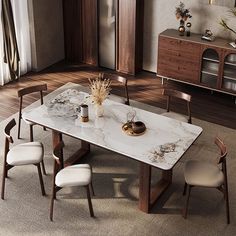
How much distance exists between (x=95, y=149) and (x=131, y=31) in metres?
2.54

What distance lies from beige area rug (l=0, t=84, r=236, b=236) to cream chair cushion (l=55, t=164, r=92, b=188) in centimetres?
42

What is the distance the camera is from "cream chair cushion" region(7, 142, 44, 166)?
17.7 feet

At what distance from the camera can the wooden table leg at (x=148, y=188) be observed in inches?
201

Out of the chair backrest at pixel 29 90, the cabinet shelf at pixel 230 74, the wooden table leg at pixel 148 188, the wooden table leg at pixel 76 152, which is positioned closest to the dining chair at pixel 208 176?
the wooden table leg at pixel 148 188

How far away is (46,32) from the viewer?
857 cm

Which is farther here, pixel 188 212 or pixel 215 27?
pixel 215 27

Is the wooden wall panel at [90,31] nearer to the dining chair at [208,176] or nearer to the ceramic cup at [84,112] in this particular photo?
the ceramic cup at [84,112]

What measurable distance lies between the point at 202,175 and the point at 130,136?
86cm

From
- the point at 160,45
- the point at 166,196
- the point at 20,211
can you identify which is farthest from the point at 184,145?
the point at 160,45

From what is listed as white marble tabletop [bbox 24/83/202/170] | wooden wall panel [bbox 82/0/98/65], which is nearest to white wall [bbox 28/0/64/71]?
wooden wall panel [bbox 82/0/98/65]

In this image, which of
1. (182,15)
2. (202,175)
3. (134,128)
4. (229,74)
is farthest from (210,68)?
(202,175)

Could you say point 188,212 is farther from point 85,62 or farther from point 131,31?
point 85,62

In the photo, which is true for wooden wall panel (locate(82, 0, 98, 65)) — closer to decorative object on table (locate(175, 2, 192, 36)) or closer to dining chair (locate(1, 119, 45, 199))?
decorative object on table (locate(175, 2, 192, 36))

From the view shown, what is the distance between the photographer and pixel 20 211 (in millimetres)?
5320
